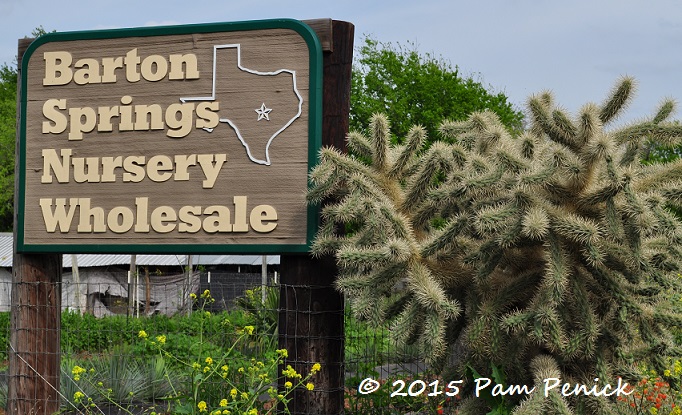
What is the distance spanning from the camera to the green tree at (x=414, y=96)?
99.2ft

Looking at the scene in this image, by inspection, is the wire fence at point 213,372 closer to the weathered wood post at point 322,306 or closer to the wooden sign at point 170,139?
the weathered wood post at point 322,306

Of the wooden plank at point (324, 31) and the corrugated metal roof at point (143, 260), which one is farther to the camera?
the corrugated metal roof at point (143, 260)

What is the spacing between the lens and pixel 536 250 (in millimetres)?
5023

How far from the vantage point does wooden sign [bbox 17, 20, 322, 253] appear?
5938 mm

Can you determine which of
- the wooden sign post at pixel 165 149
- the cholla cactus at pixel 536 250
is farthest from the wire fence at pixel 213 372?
the cholla cactus at pixel 536 250

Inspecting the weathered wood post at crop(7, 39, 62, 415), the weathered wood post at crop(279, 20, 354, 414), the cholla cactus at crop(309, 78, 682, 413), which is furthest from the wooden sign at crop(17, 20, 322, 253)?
the cholla cactus at crop(309, 78, 682, 413)

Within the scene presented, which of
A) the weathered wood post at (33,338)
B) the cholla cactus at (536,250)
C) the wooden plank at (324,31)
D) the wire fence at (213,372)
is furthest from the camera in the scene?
the weathered wood post at (33,338)

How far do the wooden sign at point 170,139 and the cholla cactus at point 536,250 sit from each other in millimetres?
698

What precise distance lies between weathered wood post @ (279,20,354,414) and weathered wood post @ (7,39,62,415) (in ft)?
6.57

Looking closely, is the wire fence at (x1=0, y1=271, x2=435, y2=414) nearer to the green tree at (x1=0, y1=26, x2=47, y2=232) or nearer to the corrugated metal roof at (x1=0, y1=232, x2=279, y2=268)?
the corrugated metal roof at (x1=0, y1=232, x2=279, y2=268)

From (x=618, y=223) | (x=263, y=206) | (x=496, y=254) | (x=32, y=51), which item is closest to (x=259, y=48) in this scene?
(x=263, y=206)

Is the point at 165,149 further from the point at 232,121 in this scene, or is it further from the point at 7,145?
the point at 7,145

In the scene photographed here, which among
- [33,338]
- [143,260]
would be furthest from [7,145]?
[33,338]

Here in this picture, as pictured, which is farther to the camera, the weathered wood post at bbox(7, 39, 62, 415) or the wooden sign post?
the weathered wood post at bbox(7, 39, 62, 415)
